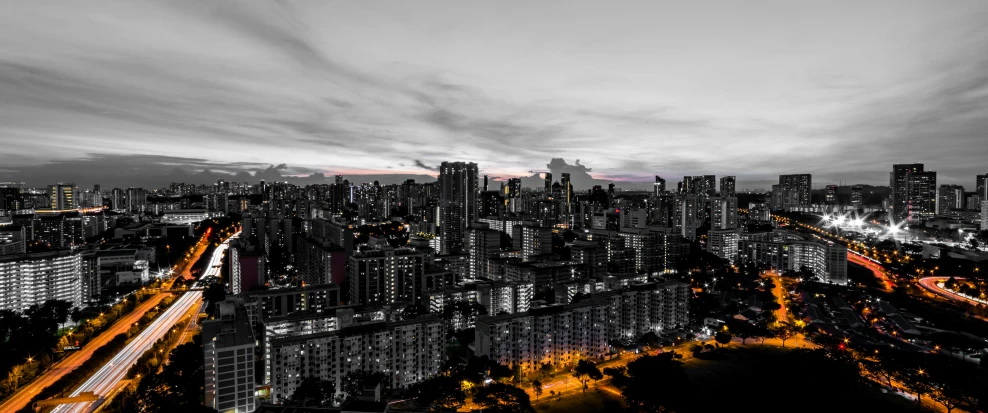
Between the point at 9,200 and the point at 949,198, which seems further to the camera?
the point at 949,198

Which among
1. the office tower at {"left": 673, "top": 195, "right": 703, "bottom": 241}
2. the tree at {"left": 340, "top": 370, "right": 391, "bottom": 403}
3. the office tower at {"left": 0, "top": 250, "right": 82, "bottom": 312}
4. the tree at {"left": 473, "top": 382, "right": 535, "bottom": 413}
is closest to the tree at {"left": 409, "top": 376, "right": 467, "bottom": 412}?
the tree at {"left": 473, "top": 382, "right": 535, "bottom": 413}

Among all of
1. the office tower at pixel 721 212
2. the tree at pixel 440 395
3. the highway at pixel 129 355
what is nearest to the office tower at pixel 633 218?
the office tower at pixel 721 212

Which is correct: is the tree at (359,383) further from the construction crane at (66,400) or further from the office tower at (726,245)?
the office tower at (726,245)

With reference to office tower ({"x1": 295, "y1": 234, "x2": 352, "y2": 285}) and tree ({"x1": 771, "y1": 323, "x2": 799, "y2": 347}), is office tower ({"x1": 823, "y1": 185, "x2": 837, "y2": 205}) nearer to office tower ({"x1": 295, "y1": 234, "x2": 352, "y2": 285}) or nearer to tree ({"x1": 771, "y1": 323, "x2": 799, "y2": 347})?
tree ({"x1": 771, "y1": 323, "x2": 799, "y2": 347})

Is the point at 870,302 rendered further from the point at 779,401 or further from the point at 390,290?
the point at 390,290

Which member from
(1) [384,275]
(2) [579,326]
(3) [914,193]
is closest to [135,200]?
(1) [384,275]

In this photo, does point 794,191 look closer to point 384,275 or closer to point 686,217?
point 686,217

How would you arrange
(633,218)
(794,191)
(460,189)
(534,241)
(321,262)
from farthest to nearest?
(794,191) < (460,189) < (633,218) < (534,241) < (321,262)
